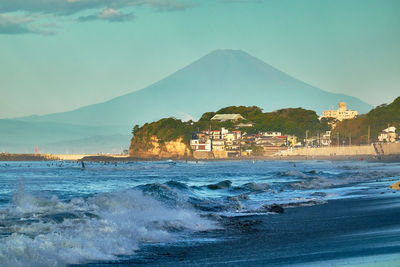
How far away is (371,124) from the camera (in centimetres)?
17488

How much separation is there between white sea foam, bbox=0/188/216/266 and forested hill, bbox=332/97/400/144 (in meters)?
162

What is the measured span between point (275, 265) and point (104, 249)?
10.8 feet

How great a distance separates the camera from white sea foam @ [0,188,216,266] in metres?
10.0

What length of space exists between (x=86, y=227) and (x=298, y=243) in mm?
4482

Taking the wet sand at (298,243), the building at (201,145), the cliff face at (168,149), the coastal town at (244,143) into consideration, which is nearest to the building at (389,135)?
the coastal town at (244,143)

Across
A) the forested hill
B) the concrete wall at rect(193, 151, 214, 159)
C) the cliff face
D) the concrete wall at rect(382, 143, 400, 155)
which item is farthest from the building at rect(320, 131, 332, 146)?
the concrete wall at rect(382, 143, 400, 155)

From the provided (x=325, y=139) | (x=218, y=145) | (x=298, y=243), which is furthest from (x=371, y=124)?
(x=298, y=243)

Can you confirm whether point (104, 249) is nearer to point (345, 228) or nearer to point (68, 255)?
point (68, 255)

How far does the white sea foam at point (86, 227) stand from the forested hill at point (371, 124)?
532ft

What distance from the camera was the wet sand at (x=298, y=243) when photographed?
9.94 m

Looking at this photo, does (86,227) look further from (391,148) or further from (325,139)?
(325,139)

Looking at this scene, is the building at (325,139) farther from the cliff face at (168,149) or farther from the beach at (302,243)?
Result: the beach at (302,243)

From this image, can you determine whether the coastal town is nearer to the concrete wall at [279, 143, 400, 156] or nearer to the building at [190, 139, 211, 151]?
the building at [190, 139, 211, 151]

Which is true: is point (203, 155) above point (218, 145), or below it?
below
